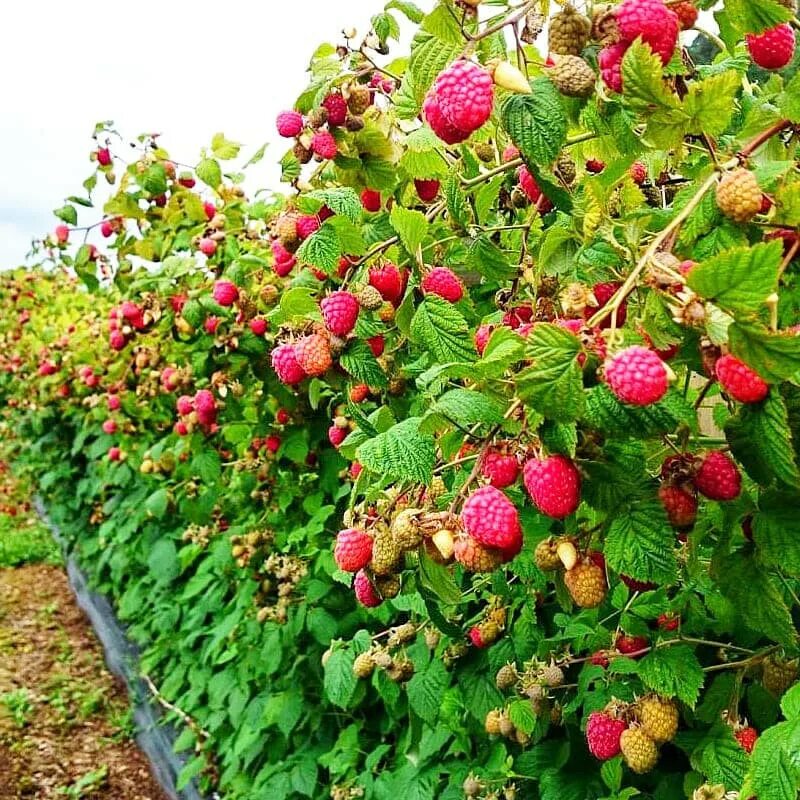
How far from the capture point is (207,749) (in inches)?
118

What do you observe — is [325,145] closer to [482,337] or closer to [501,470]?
[482,337]

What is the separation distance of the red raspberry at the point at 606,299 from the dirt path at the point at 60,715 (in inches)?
133

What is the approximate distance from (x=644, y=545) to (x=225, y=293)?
4.26ft

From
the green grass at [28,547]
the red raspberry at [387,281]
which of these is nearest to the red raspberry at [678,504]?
the red raspberry at [387,281]

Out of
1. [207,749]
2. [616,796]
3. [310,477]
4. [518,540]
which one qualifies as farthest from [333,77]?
[207,749]

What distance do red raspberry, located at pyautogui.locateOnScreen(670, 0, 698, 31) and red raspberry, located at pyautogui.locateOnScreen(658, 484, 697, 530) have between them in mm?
388

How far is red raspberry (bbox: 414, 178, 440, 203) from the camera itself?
3.84ft

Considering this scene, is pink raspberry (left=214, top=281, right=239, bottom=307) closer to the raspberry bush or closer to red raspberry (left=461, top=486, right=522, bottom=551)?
the raspberry bush

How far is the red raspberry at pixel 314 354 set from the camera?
1.03 metres

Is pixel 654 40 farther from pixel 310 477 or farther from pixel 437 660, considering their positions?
pixel 310 477

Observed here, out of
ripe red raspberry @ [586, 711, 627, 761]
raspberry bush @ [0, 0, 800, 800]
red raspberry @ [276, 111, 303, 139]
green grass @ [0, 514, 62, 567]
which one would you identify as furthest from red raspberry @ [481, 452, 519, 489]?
green grass @ [0, 514, 62, 567]

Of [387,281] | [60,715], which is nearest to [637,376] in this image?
[387,281]

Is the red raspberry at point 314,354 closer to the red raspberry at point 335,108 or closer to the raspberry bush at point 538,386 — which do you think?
the raspberry bush at point 538,386

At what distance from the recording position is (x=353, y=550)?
866 millimetres
